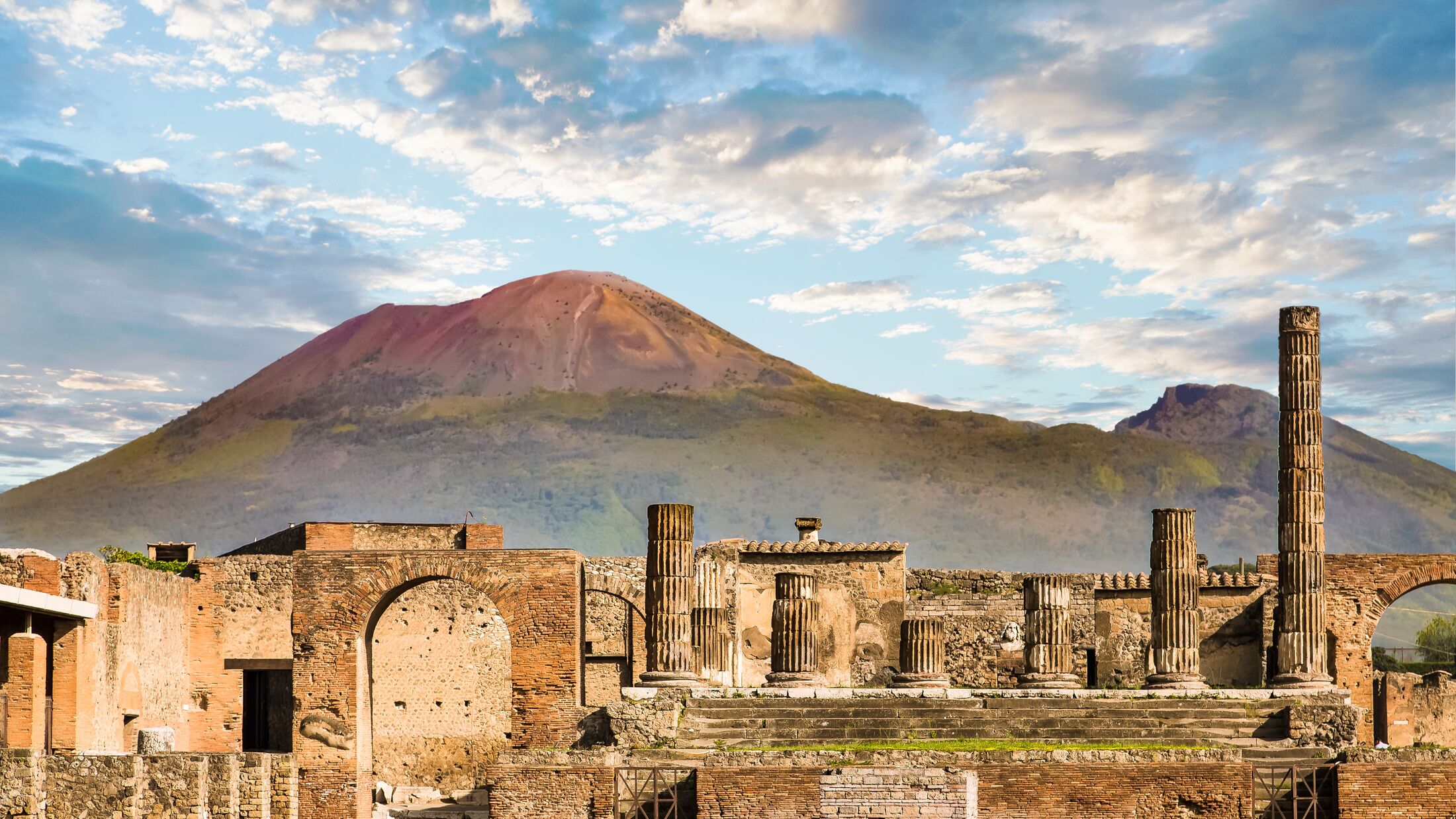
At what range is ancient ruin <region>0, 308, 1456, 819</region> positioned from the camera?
82.9ft

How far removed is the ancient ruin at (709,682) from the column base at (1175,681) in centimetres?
5

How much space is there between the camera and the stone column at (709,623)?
31.3 metres

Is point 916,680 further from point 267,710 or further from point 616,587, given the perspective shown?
point 267,710

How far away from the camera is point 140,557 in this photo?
40.9 m

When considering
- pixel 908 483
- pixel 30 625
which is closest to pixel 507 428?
pixel 908 483

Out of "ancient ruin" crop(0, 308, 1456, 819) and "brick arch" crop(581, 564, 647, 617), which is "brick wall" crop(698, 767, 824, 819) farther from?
"brick arch" crop(581, 564, 647, 617)

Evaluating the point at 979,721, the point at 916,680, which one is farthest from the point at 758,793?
the point at 916,680

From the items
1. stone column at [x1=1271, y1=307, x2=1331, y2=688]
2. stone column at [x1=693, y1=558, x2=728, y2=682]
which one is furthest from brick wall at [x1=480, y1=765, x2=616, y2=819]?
stone column at [x1=1271, y1=307, x2=1331, y2=688]

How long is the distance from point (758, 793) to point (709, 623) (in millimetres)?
6479

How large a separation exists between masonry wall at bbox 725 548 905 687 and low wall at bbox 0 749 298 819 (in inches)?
534

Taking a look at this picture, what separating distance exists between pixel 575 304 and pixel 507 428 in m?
15.7

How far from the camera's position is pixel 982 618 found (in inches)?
1470

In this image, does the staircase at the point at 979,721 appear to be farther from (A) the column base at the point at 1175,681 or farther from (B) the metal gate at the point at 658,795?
(B) the metal gate at the point at 658,795

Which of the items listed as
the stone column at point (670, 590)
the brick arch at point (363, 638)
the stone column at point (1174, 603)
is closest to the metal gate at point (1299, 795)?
the stone column at point (1174, 603)
